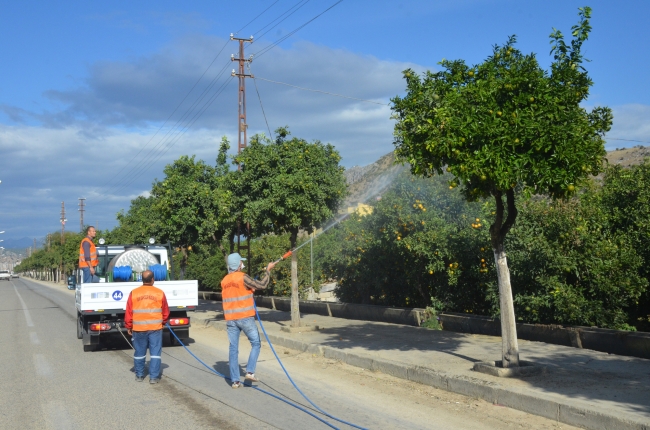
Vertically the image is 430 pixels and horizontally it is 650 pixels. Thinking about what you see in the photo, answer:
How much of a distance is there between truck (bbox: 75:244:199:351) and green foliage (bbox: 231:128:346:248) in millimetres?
2327

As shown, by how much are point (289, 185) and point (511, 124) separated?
22.5ft

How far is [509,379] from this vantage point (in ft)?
27.1

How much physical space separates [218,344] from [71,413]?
6689 millimetres

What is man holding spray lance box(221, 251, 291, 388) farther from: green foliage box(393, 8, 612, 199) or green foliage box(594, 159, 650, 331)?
green foliage box(594, 159, 650, 331)

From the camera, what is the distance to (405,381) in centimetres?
918

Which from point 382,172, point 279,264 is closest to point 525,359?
point 382,172

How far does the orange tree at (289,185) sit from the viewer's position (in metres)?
13.8

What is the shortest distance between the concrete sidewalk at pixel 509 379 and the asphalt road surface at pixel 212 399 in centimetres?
19

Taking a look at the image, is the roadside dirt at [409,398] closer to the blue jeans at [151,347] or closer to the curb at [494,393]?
the curb at [494,393]

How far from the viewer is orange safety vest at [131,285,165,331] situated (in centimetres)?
950

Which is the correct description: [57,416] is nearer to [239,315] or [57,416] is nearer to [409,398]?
[239,315]

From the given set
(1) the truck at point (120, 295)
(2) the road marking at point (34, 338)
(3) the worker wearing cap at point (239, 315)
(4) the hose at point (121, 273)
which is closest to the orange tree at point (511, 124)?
(3) the worker wearing cap at point (239, 315)

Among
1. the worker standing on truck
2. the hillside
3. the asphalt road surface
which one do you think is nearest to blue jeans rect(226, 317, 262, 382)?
the asphalt road surface

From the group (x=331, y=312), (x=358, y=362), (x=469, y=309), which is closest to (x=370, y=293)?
(x=331, y=312)
